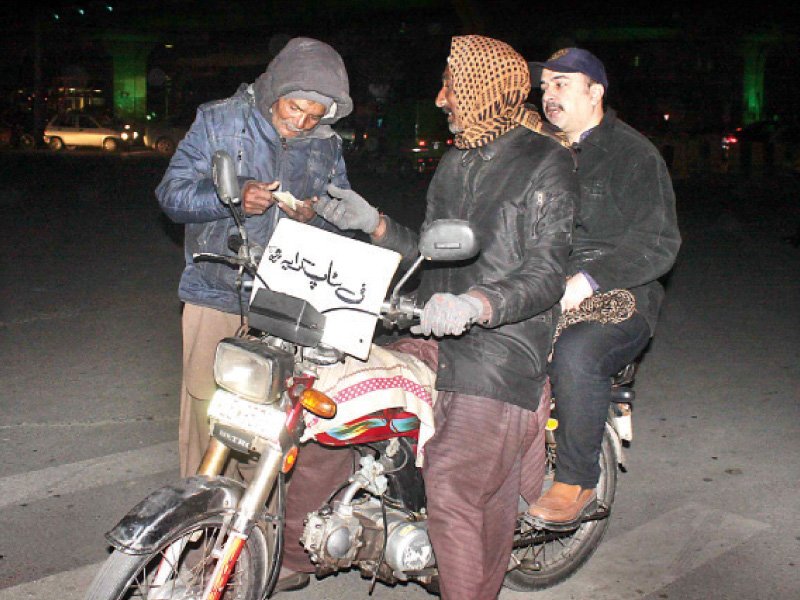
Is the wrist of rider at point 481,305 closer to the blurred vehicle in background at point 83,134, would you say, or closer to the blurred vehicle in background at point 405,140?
the blurred vehicle in background at point 405,140

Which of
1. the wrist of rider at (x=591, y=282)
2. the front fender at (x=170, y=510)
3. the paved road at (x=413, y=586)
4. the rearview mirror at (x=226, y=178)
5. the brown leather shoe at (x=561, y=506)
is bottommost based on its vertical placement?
the paved road at (x=413, y=586)

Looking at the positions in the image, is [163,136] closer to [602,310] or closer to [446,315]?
[602,310]

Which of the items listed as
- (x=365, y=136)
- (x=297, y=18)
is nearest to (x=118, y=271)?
(x=365, y=136)

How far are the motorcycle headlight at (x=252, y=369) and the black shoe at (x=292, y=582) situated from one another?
3.38 feet

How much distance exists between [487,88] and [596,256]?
1.12m

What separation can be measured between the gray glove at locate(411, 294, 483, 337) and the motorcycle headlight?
427 mm

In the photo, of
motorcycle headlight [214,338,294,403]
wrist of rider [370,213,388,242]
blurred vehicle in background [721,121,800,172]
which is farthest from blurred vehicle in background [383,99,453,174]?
motorcycle headlight [214,338,294,403]

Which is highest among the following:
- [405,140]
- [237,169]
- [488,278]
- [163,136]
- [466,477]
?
[237,169]

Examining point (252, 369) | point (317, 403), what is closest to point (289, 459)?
point (317, 403)

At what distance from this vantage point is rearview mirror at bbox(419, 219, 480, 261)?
292 centimetres

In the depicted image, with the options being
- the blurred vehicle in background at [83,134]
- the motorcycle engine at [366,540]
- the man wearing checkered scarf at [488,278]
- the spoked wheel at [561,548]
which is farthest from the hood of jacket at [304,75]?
the blurred vehicle in background at [83,134]

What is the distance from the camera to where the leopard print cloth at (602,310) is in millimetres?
3994

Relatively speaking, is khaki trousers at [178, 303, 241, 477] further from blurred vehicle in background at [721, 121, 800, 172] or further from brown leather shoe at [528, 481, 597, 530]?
blurred vehicle in background at [721, 121, 800, 172]

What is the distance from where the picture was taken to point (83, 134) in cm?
3681
